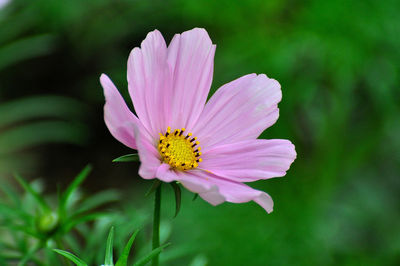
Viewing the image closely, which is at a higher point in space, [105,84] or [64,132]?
[105,84]

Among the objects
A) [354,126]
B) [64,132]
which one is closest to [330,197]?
[354,126]

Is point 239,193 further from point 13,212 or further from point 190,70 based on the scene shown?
point 13,212

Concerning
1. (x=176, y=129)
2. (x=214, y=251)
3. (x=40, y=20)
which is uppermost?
(x=40, y=20)

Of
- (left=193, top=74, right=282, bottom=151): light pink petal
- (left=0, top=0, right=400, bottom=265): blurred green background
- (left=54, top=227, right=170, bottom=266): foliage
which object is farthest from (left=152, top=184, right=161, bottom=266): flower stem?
(left=0, top=0, right=400, bottom=265): blurred green background

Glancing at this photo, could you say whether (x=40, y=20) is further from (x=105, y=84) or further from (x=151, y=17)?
(x=105, y=84)

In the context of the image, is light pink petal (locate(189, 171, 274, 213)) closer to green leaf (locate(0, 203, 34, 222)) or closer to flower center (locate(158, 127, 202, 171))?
flower center (locate(158, 127, 202, 171))

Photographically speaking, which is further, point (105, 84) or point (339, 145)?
point (339, 145)
